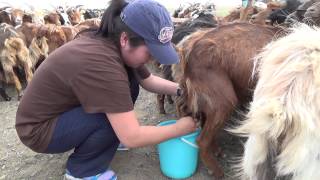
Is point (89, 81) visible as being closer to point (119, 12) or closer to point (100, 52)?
point (100, 52)

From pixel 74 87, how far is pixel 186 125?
2.71 ft

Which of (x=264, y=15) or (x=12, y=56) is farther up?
(x=264, y=15)

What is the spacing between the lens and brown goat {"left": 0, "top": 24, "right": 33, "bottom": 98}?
5.64 meters

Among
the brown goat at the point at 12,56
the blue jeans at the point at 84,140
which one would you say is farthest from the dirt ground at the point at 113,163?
the brown goat at the point at 12,56

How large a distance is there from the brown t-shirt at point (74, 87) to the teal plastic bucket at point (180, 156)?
2.12 feet

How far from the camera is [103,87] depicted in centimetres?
250

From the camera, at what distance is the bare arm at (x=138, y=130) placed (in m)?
2.59

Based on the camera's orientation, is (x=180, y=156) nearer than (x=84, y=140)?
No

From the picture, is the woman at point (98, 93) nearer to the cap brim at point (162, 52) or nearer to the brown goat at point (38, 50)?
the cap brim at point (162, 52)

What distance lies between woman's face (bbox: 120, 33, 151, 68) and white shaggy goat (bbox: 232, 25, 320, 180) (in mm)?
953

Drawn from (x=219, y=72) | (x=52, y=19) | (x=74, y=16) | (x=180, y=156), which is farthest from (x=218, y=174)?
(x=74, y=16)

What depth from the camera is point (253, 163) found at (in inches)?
73.2

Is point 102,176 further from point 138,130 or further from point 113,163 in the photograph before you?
point 138,130

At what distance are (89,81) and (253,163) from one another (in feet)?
3.87
